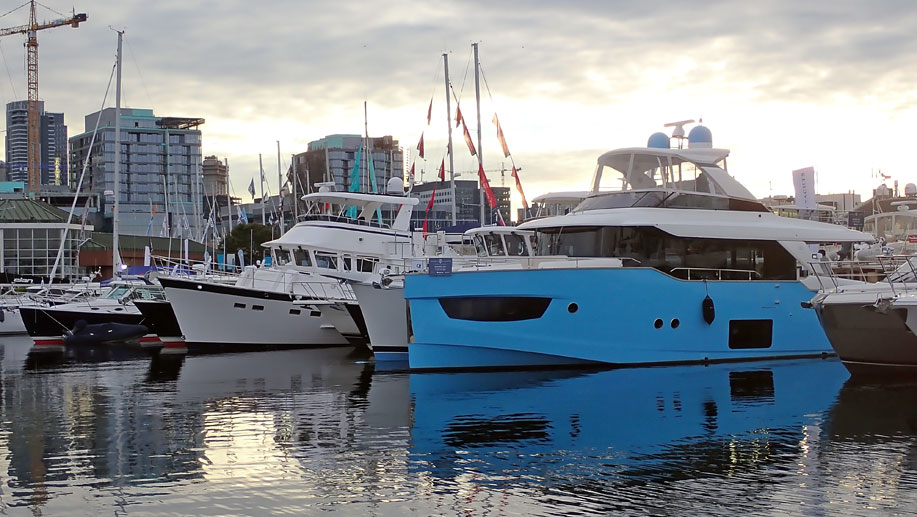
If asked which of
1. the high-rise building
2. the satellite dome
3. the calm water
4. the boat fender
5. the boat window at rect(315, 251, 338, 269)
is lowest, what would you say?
the calm water

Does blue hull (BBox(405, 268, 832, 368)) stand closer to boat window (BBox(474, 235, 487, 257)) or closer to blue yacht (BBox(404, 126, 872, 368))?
blue yacht (BBox(404, 126, 872, 368))

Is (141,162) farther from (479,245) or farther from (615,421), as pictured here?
(615,421)

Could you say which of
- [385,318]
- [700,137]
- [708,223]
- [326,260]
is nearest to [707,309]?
[708,223]

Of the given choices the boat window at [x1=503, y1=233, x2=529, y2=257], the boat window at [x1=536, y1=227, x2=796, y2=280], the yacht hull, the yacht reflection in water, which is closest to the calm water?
the yacht reflection in water

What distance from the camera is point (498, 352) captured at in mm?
25375

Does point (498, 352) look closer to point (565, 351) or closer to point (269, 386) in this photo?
point (565, 351)

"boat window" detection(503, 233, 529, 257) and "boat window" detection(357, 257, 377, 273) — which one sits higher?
"boat window" detection(503, 233, 529, 257)

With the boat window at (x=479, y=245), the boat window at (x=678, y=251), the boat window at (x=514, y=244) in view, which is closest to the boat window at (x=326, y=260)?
the boat window at (x=479, y=245)

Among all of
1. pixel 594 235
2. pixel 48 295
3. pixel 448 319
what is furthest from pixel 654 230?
pixel 48 295

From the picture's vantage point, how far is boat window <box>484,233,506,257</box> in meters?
32.5

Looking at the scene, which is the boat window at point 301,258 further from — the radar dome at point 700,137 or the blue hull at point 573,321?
the radar dome at point 700,137

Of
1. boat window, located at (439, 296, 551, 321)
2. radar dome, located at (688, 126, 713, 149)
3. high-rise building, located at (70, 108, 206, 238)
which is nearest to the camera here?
boat window, located at (439, 296, 551, 321)

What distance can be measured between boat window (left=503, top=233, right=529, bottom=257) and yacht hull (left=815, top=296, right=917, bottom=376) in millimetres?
11152

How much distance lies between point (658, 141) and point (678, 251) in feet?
18.9
